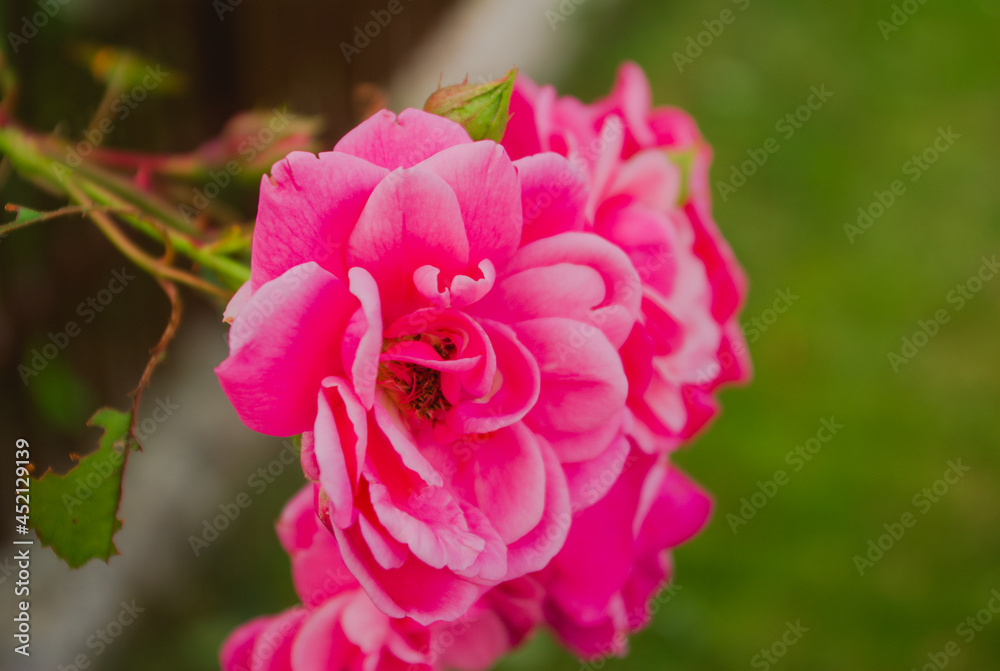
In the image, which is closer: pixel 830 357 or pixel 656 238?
pixel 656 238

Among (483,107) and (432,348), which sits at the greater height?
(483,107)

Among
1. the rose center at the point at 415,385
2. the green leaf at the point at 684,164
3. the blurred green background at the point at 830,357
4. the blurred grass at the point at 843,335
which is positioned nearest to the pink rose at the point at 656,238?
the green leaf at the point at 684,164

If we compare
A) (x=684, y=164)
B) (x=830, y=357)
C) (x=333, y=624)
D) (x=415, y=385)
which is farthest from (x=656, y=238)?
(x=830, y=357)

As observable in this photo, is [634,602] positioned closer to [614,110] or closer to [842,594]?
[614,110]

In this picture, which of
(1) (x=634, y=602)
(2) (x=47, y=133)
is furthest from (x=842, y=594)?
(2) (x=47, y=133)

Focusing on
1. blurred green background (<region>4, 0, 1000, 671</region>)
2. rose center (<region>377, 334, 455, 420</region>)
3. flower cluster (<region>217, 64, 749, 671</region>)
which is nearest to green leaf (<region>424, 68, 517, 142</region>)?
→ flower cluster (<region>217, 64, 749, 671</region>)

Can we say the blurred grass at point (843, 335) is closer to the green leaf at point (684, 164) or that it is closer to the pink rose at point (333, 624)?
the pink rose at point (333, 624)

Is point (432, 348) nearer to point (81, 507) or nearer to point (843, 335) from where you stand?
point (81, 507)
